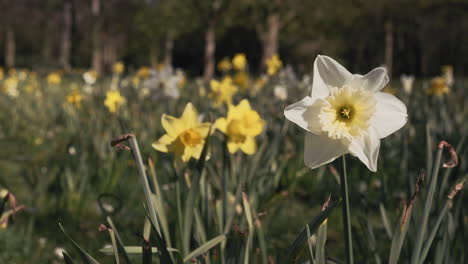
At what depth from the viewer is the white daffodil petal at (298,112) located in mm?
838

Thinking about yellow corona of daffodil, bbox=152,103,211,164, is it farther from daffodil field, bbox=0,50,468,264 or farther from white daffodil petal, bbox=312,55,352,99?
white daffodil petal, bbox=312,55,352,99

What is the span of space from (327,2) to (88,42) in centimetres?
2010

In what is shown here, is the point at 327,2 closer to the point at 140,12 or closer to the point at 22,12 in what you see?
the point at 140,12

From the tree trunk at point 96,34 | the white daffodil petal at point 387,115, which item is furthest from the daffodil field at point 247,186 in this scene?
the tree trunk at point 96,34

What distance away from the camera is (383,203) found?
53.8 inches

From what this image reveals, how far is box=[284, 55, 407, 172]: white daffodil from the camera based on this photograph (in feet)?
2.74

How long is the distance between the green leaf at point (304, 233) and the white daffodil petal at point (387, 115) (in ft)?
0.57

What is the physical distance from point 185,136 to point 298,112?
542 millimetres

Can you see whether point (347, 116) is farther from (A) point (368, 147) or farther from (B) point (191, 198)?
(B) point (191, 198)

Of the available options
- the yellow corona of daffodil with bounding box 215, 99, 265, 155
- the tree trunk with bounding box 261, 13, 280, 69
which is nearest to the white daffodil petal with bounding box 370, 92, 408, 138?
the yellow corona of daffodil with bounding box 215, 99, 265, 155

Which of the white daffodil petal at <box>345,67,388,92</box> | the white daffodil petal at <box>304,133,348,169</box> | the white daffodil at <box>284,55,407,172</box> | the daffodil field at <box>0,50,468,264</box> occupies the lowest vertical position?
the daffodil field at <box>0,50,468,264</box>

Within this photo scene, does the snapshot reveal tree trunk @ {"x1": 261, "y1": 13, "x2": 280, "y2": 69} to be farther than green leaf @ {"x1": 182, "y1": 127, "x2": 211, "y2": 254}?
Yes

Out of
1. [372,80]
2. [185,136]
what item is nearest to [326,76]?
[372,80]

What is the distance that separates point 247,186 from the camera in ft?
4.23
